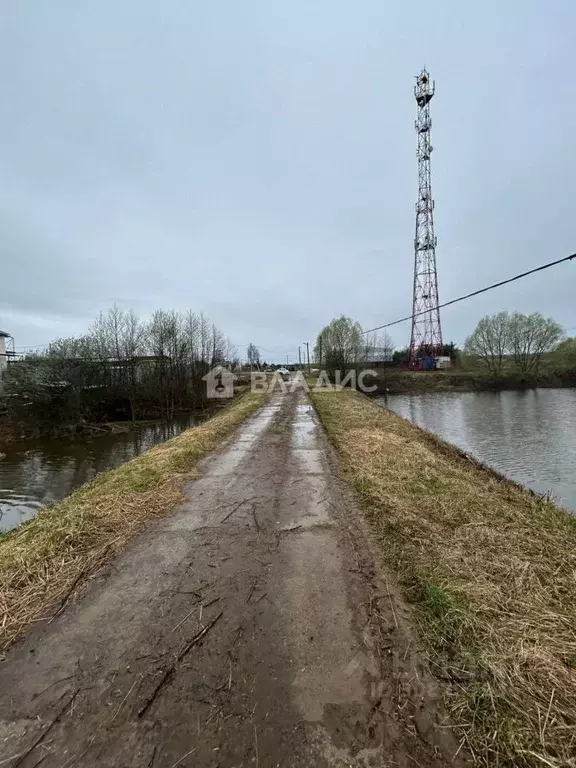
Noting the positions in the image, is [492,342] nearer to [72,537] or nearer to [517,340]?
[517,340]

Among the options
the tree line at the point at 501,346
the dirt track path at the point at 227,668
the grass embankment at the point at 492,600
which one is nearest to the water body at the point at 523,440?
the grass embankment at the point at 492,600

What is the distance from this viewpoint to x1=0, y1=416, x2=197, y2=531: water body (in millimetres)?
9617

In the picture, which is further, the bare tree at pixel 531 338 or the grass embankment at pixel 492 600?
the bare tree at pixel 531 338

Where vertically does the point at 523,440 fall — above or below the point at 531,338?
below

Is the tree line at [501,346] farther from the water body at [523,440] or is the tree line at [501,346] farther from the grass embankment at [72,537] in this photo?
the grass embankment at [72,537]

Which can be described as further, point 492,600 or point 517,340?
point 517,340

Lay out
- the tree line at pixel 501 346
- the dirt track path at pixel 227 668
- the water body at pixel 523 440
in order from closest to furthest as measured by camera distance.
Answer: the dirt track path at pixel 227 668, the water body at pixel 523 440, the tree line at pixel 501 346

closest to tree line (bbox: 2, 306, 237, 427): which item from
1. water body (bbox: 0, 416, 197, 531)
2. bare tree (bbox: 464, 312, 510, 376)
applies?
water body (bbox: 0, 416, 197, 531)

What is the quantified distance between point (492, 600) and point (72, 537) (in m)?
3.83

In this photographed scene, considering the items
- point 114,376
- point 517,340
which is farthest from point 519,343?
point 114,376

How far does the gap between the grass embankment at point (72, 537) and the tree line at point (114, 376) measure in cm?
1791

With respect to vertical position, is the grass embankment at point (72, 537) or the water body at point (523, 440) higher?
the grass embankment at point (72, 537)

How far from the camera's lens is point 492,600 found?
2.42 m

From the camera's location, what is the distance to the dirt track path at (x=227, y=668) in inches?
59.9
